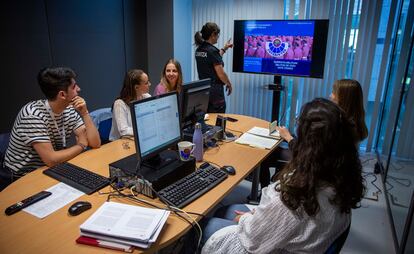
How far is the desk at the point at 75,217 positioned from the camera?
3.81 feet

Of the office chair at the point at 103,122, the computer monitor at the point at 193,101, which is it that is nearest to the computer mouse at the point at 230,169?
the computer monitor at the point at 193,101

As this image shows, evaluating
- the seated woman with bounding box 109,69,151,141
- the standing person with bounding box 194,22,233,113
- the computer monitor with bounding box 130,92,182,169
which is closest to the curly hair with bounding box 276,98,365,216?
the computer monitor with bounding box 130,92,182,169

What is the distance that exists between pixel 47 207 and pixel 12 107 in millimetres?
2156

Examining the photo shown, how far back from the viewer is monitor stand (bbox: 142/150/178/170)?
5.46ft

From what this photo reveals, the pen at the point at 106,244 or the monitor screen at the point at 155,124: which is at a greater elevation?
the monitor screen at the point at 155,124

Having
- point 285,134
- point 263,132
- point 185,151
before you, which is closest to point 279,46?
point 263,132

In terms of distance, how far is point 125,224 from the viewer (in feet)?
4.00

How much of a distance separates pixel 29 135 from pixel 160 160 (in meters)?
0.80

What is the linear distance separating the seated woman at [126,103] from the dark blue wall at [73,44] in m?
1.27

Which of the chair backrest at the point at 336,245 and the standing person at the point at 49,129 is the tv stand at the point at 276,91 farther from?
the chair backrest at the point at 336,245

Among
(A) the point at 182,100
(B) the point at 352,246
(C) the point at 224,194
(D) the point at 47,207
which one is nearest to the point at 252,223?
(C) the point at 224,194

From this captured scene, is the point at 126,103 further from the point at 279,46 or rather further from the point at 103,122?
the point at 279,46

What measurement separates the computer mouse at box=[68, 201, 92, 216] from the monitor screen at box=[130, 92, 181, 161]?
12.7 inches

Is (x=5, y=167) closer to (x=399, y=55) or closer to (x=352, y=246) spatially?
(x=352, y=246)
